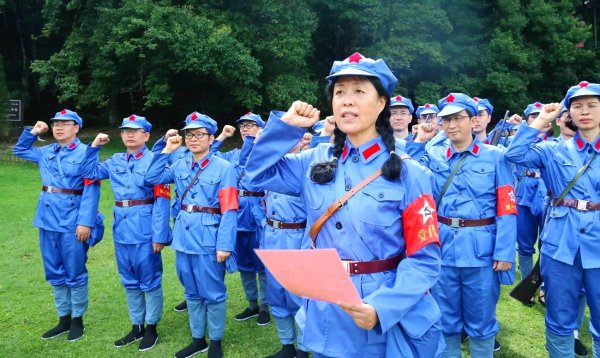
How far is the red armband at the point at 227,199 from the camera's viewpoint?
4.96m

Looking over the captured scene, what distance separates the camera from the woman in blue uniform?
7.47 ft

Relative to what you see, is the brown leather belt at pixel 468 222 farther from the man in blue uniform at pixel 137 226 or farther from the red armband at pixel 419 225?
the man in blue uniform at pixel 137 226

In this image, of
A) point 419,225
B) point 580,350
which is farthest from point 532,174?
point 419,225

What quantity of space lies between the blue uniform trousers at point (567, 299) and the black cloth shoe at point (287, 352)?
7.86 ft

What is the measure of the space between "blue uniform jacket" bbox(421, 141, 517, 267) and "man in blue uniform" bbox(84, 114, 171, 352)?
9.39 feet

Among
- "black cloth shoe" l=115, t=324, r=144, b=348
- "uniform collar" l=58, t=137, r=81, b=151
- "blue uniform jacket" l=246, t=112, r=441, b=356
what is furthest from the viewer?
"uniform collar" l=58, t=137, r=81, b=151

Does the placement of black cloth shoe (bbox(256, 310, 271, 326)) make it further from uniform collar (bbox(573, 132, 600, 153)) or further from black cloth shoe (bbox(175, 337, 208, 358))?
Result: uniform collar (bbox(573, 132, 600, 153))

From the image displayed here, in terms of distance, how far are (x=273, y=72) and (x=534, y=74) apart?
47.3ft

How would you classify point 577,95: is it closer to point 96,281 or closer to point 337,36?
point 96,281

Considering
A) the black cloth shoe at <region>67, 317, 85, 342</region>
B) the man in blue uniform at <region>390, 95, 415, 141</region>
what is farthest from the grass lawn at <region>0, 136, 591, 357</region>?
the man in blue uniform at <region>390, 95, 415, 141</region>

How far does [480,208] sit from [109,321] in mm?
4445

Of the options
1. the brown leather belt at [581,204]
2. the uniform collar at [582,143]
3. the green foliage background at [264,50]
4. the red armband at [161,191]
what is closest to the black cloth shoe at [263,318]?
the red armband at [161,191]

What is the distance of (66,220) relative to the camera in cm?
539

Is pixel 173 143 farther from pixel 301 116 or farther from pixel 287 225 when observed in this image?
pixel 301 116
